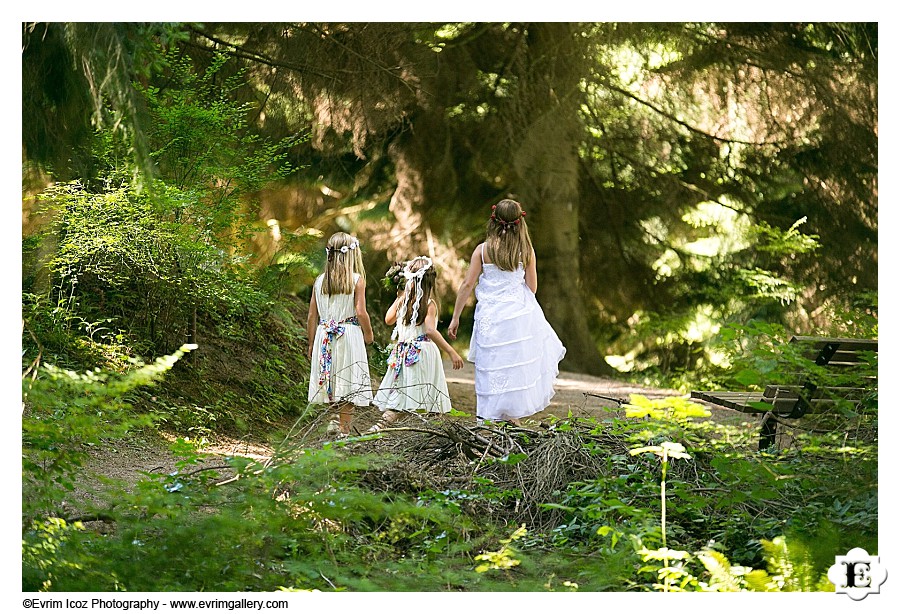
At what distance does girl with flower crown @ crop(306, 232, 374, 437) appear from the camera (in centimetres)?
710

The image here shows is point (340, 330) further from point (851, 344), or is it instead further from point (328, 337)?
point (851, 344)

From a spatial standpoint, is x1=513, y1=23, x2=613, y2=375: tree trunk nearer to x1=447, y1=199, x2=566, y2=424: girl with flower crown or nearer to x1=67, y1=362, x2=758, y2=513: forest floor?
x1=67, y1=362, x2=758, y2=513: forest floor

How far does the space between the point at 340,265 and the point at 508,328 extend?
1.33 m

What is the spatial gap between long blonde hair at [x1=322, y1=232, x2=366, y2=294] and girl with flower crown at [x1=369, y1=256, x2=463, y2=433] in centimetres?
40

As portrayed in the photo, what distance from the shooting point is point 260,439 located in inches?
310

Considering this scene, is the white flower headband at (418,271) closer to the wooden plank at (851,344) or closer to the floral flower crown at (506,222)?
the floral flower crown at (506,222)

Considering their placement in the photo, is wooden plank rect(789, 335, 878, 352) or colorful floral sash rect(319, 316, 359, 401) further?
colorful floral sash rect(319, 316, 359, 401)

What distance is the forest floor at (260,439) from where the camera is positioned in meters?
6.00

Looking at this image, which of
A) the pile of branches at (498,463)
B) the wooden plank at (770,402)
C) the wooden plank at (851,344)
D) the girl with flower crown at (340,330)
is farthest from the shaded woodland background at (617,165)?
the wooden plank at (851,344)

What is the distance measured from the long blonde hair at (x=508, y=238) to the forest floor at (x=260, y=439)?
1.13 m

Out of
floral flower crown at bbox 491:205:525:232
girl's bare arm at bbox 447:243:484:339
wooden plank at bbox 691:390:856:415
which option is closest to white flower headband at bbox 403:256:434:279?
girl's bare arm at bbox 447:243:484:339

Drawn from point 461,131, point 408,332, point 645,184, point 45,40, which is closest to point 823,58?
point 645,184

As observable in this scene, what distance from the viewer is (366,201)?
13.5 m
